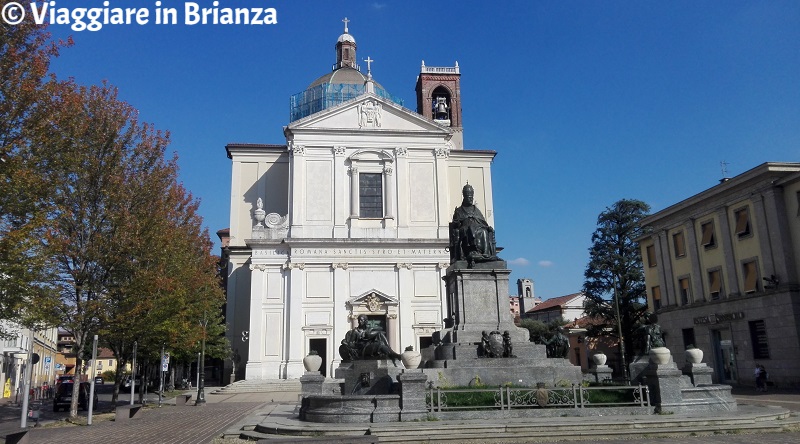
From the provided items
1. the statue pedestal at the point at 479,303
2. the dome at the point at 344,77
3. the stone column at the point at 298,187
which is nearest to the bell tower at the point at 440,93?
the dome at the point at 344,77

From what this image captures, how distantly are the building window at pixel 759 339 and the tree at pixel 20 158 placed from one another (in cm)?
3031

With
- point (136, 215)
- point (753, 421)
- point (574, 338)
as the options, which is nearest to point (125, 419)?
point (136, 215)

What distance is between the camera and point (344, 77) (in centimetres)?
5853

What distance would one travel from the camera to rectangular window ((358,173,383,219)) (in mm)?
44281

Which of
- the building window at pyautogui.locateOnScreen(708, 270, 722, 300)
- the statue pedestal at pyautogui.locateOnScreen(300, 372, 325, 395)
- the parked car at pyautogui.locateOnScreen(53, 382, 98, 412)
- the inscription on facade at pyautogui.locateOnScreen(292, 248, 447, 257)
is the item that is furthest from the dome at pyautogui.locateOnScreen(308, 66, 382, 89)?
the statue pedestal at pyautogui.locateOnScreen(300, 372, 325, 395)

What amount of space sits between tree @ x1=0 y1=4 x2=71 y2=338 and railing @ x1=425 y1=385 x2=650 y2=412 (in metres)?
10.6

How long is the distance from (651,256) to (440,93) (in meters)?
31.3

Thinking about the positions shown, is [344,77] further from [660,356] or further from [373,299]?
[660,356]

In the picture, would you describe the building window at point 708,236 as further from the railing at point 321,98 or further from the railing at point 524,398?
the railing at point 321,98

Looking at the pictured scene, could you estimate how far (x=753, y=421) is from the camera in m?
12.9

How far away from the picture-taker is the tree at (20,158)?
14.5 meters

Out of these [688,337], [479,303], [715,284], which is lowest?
[688,337]

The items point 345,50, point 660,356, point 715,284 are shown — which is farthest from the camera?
point 345,50

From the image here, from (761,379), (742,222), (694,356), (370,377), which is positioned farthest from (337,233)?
(694,356)
